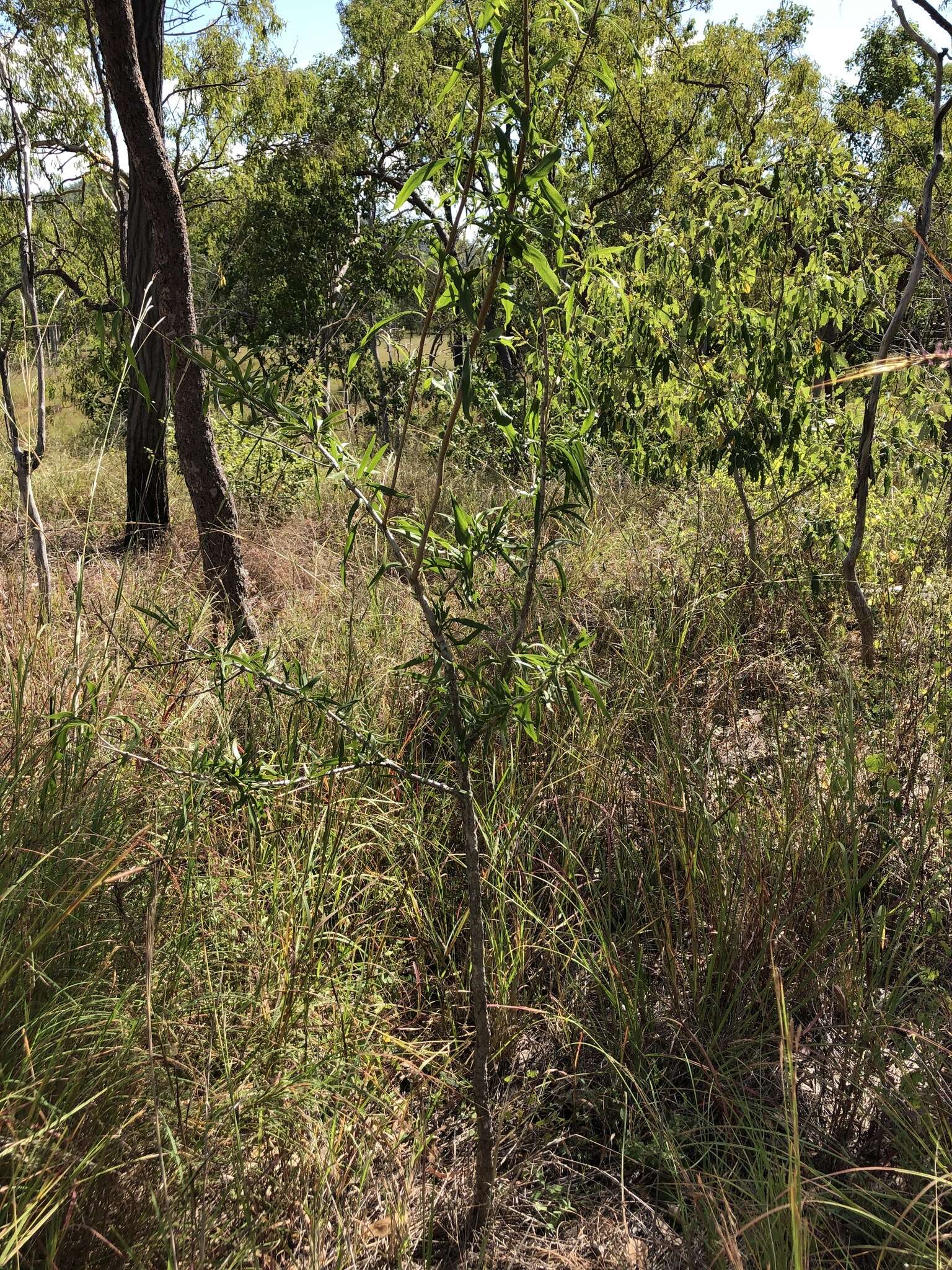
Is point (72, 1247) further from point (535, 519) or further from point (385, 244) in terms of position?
point (385, 244)

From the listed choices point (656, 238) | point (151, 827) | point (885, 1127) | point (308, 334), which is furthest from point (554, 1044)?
point (308, 334)

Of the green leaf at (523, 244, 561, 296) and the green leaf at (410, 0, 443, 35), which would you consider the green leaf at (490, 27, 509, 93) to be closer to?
the green leaf at (410, 0, 443, 35)

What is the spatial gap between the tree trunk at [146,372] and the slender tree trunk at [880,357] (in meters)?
4.04

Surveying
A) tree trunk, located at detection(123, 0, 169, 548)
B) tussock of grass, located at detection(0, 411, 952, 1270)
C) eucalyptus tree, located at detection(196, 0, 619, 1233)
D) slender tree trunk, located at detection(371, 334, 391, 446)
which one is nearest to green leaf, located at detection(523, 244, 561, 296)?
eucalyptus tree, located at detection(196, 0, 619, 1233)

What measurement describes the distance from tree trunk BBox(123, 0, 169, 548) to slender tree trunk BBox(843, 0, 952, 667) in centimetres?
404

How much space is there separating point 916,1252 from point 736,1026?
2.34 feet

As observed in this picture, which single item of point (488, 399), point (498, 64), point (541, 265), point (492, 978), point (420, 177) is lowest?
point (492, 978)

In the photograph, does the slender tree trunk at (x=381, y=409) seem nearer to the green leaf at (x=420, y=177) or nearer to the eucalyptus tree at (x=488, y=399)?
the eucalyptus tree at (x=488, y=399)

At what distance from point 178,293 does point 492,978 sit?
282cm

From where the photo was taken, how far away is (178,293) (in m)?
3.35

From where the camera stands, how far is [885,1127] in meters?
1.70

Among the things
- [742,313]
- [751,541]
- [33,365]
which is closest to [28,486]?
[33,365]

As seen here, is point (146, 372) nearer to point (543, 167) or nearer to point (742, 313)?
point (742, 313)

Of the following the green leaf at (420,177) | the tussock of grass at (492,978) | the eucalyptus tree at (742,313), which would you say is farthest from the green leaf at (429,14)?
the eucalyptus tree at (742,313)
